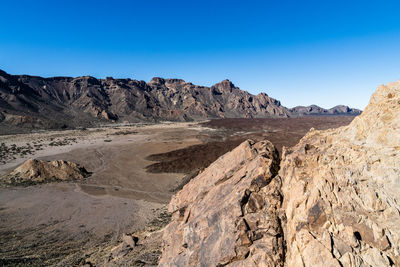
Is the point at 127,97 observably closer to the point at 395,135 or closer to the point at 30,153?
the point at 30,153

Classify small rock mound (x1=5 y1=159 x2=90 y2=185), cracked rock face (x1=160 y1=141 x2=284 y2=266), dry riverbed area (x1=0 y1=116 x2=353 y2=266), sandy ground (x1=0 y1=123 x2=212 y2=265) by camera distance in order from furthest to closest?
small rock mound (x1=5 y1=159 x2=90 y2=185) < sandy ground (x1=0 y1=123 x2=212 y2=265) < dry riverbed area (x1=0 y1=116 x2=353 y2=266) < cracked rock face (x1=160 y1=141 x2=284 y2=266)

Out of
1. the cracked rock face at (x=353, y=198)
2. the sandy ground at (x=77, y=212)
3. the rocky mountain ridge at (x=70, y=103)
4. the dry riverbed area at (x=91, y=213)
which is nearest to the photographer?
the cracked rock face at (x=353, y=198)

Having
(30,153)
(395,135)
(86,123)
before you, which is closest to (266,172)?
(395,135)

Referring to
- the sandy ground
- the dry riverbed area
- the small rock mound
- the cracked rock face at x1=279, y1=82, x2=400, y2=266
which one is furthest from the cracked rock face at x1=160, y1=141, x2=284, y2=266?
the small rock mound

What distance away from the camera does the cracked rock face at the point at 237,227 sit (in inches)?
287

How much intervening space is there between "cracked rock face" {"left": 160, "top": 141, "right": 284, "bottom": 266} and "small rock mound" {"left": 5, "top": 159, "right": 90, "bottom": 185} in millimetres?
28119

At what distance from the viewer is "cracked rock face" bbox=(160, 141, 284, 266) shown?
7.28 meters

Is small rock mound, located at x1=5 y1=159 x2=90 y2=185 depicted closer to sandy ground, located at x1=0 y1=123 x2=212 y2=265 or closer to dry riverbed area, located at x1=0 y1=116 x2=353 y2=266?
dry riverbed area, located at x1=0 y1=116 x2=353 y2=266

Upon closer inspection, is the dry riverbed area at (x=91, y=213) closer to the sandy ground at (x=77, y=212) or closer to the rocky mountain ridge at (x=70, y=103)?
the sandy ground at (x=77, y=212)

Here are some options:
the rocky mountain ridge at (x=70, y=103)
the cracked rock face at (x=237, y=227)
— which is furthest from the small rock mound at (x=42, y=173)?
the rocky mountain ridge at (x=70, y=103)

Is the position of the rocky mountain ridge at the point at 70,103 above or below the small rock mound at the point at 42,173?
above

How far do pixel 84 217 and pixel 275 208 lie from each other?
19566mm

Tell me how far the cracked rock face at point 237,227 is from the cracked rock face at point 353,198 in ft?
2.01

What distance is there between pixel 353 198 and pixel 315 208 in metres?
1.08
